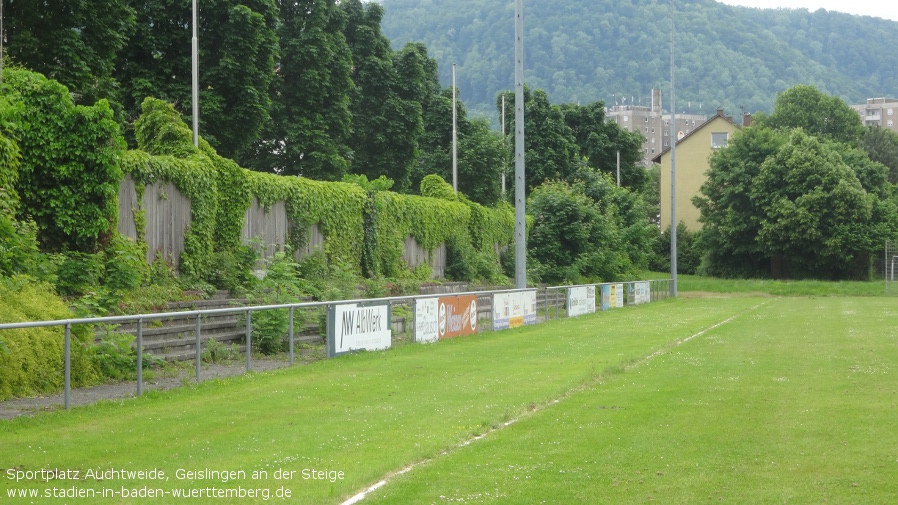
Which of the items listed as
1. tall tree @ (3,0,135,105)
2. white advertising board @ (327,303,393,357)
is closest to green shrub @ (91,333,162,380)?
white advertising board @ (327,303,393,357)

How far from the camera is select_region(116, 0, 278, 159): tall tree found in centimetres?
4206

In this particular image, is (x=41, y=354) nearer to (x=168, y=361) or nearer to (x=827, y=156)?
(x=168, y=361)

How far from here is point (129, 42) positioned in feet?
138

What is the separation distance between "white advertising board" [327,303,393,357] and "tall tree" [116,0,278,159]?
20131 millimetres

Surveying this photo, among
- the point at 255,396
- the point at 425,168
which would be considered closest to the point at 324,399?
the point at 255,396

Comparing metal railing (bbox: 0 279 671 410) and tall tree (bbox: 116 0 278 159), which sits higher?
tall tree (bbox: 116 0 278 159)

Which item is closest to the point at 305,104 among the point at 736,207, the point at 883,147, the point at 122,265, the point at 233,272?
the point at 233,272

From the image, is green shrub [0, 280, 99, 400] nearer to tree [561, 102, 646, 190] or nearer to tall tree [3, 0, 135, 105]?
tall tree [3, 0, 135, 105]

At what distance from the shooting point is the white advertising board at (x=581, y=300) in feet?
135

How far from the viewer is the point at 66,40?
33219 millimetres

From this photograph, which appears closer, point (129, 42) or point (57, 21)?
point (57, 21)

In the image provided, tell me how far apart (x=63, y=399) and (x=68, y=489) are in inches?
243

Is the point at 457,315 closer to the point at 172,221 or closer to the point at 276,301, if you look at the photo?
the point at 276,301

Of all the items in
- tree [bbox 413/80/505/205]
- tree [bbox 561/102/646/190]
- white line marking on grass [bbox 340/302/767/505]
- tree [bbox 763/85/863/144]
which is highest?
tree [bbox 763/85/863/144]
